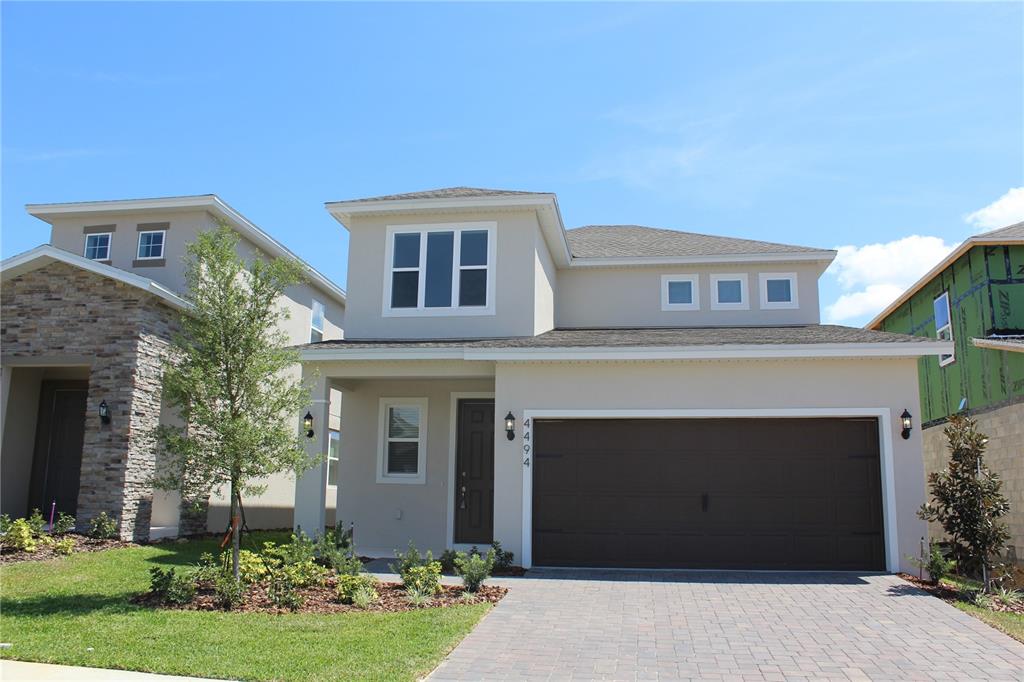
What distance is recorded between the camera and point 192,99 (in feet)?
37.7

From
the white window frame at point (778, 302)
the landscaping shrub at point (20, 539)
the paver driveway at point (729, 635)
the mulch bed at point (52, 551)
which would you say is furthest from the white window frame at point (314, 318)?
the paver driveway at point (729, 635)

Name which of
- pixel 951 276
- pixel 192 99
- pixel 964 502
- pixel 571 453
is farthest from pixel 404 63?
pixel 951 276

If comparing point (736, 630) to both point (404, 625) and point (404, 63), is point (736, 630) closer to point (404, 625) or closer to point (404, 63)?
point (404, 625)

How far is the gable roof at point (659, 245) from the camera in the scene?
1563 cm

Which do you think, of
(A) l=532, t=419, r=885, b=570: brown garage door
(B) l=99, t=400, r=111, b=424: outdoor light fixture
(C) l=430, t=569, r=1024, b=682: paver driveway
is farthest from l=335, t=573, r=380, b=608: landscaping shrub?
(B) l=99, t=400, r=111, b=424: outdoor light fixture

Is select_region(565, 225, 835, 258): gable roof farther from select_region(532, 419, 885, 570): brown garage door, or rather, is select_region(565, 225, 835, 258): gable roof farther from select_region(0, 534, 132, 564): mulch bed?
select_region(0, 534, 132, 564): mulch bed

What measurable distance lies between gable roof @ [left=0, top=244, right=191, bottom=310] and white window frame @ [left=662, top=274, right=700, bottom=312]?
9.35 metres

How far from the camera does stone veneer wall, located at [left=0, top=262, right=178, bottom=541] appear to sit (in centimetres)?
1308

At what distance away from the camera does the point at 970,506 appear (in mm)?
10039

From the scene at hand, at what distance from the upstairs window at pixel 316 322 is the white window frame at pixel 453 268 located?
6689 millimetres

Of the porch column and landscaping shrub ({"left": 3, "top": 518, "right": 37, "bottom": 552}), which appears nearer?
landscaping shrub ({"left": 3, "top": 518, "right": 37, "bottom": 552})

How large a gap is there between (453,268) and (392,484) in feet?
13.5

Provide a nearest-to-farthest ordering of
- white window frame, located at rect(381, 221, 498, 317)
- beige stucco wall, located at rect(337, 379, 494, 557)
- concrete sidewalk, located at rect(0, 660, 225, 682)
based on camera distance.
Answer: concrete sidewalk, located at rect(0, 660, 225, 682)
white window frame, located at rect(381, 221, 498, 317)
beige stucco wall, located at rect(337, 379, 494, 557)

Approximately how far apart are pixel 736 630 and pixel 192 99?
10.5 metres
